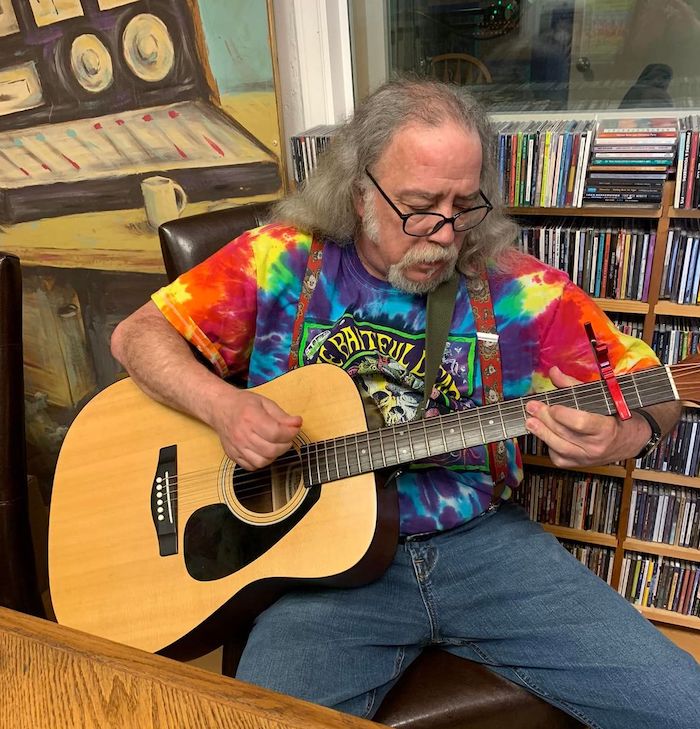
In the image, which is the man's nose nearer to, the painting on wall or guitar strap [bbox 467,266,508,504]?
guitar strap [bbox 467,266,508,504]

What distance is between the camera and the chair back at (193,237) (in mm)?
1325

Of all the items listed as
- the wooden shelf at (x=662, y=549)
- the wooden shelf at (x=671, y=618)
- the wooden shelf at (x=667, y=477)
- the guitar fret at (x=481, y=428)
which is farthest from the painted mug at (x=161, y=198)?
the wooden shelf at (x=671, y=618)

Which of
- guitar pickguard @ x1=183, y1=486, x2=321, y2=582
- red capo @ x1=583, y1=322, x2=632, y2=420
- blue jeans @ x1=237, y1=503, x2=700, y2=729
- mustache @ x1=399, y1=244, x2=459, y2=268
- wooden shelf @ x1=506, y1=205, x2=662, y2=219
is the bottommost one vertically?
blue jeans @ x1=237, y1=503, x2=700, y2=729

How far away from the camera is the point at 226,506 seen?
3.50 ft

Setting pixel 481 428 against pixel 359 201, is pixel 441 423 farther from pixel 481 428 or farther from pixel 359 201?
pixel 359 201

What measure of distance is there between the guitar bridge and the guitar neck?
0.25 meters

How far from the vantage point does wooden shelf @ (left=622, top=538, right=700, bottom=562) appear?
1.58 m

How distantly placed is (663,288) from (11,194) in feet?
5.68

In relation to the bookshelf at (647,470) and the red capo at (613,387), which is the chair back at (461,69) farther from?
the red capo at (613,387)

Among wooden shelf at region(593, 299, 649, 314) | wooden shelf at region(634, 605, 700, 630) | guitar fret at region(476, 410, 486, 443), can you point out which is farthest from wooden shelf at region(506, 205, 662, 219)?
wooden shelf at region(634, 605, 700, 630)

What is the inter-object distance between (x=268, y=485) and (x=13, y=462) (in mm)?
553

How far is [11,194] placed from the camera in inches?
70.0

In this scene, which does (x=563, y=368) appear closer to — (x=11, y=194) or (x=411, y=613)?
(x=411, y=613)

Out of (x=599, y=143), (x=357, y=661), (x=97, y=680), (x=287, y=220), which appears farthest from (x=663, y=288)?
(x=97, y=680)
